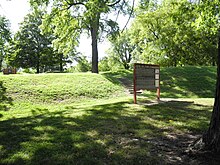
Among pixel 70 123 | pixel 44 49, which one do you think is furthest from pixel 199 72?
pixel 44 49

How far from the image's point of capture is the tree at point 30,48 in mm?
36406

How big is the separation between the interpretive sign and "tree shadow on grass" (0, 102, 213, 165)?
2.84m

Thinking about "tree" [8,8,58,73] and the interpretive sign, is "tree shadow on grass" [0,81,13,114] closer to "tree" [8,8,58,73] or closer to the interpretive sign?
the interpretive sign

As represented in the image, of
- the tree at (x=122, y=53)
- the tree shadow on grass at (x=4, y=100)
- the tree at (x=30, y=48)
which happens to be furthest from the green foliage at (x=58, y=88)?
the tree at (x=122, y=53)

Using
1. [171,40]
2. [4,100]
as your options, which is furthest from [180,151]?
[171,40]

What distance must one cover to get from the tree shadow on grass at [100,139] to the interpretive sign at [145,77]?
112 inches

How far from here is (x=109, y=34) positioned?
20.1 metres

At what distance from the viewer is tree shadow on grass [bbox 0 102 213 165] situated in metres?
3.67

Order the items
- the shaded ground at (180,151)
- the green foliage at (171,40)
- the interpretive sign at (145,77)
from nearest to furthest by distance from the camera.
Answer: the shaded ground at (180,151)
the interpretive sign at (145,77)
the green foliage at (171,40)

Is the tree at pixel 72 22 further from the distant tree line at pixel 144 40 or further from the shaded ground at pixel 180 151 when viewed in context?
the shaded ground at pixel 180 151

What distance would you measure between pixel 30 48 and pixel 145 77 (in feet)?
102

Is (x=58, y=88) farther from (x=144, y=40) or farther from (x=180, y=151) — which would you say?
(x=144, y=40)

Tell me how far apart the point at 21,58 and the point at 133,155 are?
1420 inches

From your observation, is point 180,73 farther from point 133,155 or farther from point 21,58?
point 21,58
